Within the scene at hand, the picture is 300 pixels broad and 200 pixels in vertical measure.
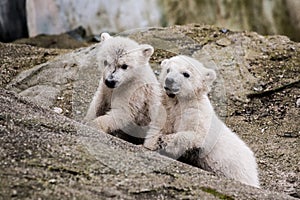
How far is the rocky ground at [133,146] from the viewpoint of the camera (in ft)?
12.1

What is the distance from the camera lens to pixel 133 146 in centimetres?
440

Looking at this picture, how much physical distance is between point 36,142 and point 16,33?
277 inches

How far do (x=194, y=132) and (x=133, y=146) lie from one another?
18.0 inches

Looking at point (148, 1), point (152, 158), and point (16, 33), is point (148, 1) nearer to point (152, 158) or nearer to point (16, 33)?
point (16, 33)

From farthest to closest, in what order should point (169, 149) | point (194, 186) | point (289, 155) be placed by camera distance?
1. point (289, 155)
2. point (169, 149)
3. point (194, 186)

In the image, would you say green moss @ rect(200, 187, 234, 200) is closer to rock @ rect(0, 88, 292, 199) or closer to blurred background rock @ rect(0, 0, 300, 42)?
rock @ rect(0, 88, 292, 199)

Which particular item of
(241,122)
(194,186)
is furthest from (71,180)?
(241,122)

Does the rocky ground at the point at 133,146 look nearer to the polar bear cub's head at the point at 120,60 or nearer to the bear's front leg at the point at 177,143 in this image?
the bear's front leg at the point at 177,143

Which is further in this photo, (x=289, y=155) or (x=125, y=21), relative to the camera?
(x=125, y=21)

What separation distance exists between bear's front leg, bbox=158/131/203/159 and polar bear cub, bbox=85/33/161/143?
0.96ft

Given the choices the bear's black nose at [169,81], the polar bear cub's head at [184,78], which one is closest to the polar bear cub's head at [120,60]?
the polar bear cub's head at [184,78]

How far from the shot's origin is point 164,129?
4789 mm

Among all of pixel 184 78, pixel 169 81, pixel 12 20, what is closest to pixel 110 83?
pixel 169 81

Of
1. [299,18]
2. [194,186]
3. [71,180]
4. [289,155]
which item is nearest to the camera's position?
[71,180]
